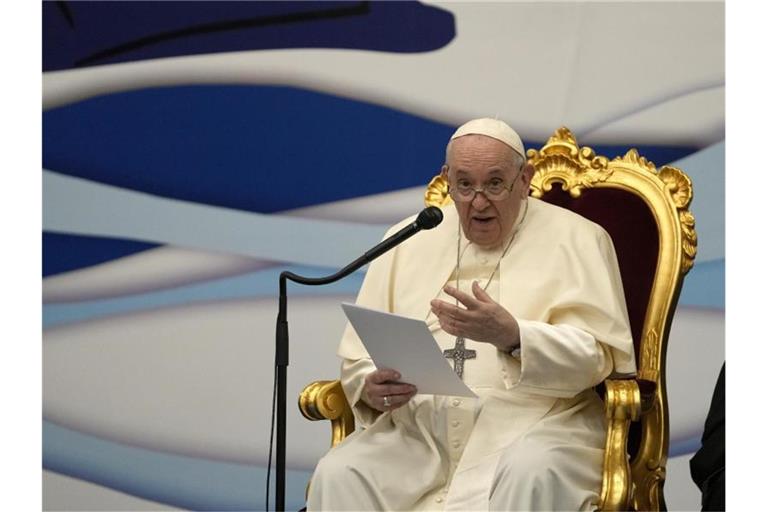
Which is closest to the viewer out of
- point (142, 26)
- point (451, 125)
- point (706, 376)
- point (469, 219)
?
point (469, 219)

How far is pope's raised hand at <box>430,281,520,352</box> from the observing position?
12.8 ft

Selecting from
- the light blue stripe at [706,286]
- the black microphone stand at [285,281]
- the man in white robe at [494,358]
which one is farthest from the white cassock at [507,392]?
the light blue stripe at [706,286]

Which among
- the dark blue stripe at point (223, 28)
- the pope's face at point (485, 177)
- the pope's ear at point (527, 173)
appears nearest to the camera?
the pope's face at point (485, 177)

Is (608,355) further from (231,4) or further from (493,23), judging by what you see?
(231,4)

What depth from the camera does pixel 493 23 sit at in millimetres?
5980

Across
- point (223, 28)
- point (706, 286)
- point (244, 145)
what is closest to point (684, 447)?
point (706, 286)

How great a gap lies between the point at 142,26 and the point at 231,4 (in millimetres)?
467

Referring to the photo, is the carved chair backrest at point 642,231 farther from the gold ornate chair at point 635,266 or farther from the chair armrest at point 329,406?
the chair armrest at point 329,406

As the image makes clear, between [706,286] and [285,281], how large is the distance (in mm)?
2604

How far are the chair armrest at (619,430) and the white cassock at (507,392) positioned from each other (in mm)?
55

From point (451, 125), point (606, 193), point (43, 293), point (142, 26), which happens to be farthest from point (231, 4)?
point (606, 193)

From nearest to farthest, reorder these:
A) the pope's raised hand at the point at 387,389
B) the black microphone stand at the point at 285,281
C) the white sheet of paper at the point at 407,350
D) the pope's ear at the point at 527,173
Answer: the black microphone stand at the point at 285,281 < the white sheet of paper at the point at 407,350 < the pope's raised hand at the point at 387,389 < the pope's ear at the point at 527,173

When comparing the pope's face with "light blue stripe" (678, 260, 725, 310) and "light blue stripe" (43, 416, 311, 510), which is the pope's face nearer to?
"light blue stripe" (678, 260, 725, 310)

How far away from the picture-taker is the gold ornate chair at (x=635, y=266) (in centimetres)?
420
